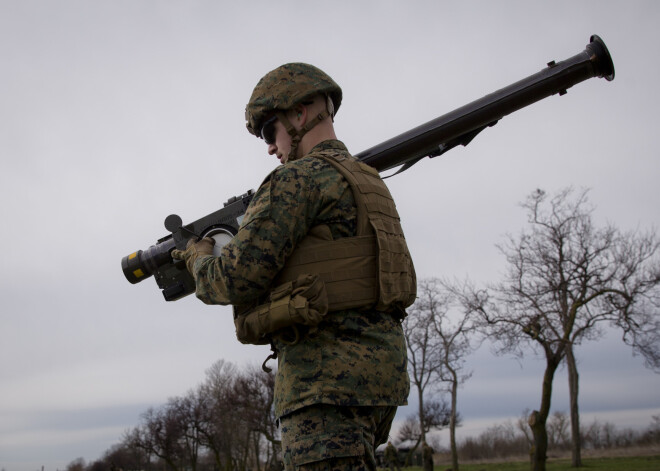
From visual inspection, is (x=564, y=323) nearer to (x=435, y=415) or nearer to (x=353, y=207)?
(x=353, y=207)

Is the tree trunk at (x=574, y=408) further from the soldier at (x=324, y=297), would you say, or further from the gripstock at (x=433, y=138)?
the soldier at (x=324, y=297)

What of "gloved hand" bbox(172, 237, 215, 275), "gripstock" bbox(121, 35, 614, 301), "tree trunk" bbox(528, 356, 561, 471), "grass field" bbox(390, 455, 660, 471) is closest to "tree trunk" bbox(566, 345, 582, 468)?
"grass field" bbox(390, 455, 660, 471)

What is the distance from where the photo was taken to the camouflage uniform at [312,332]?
255 centimetres

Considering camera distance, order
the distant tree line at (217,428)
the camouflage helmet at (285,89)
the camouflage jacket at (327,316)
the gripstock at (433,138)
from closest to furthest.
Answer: the camouflage jacket at (327,316) → the camouflage helmet at (285,89) → the gripstock at (433,138) → the distant tree line at (217,428)

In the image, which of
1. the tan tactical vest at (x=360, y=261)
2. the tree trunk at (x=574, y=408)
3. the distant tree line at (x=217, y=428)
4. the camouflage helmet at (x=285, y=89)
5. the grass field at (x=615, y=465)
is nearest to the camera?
the tan tactical vest at (x=360, y=261)

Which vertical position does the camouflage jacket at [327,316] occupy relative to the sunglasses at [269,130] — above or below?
below

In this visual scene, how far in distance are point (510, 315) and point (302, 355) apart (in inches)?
732

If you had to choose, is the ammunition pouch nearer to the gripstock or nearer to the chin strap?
the chin strap

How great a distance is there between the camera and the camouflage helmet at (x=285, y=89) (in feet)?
10.2

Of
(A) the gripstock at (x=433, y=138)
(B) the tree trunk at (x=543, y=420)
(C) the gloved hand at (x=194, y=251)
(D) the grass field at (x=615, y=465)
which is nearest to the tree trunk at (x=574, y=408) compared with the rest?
(D) the grass field at (x=615, y=465)

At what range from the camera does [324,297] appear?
2.62 metres

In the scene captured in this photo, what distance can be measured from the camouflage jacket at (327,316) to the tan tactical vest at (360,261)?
0.14ft

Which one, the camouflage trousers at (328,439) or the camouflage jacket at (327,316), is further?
the camouflage jacket at (327,316)

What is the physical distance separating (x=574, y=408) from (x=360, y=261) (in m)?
28.7
